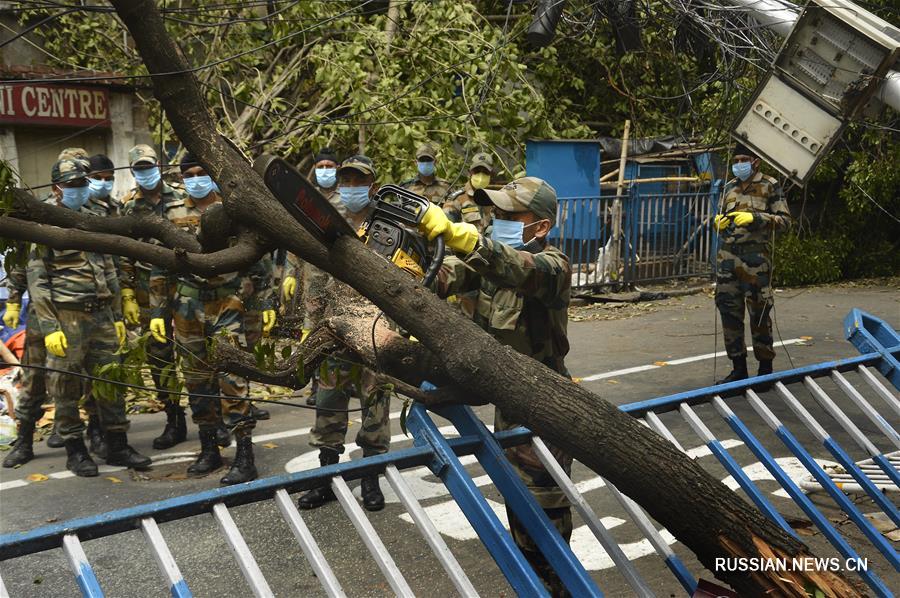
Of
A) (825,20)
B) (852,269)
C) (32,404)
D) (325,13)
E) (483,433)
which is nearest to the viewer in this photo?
(483,433)

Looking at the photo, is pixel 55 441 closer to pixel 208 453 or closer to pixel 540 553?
pixel 208 453

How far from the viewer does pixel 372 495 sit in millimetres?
5598

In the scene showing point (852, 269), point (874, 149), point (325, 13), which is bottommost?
point (852, 269)

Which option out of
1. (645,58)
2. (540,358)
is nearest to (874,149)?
(645,58)

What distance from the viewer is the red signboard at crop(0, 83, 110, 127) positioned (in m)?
11.1

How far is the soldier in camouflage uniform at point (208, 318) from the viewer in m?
6.19

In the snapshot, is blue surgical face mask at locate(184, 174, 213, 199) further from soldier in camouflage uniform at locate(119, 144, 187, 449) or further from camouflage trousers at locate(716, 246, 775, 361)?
camouflage trousers at locate(716, 246, 775, 361)

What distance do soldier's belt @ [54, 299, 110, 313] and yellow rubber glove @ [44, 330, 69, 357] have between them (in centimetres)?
20

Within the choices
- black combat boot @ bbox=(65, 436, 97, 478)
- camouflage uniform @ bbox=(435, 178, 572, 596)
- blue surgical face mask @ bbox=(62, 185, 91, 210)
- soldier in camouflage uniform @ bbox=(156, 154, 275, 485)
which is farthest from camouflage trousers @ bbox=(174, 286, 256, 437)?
camouflage uniform @ bbox=(435, 178, 572, 596)

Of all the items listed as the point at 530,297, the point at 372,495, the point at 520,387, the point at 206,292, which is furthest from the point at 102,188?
the point at 520,387

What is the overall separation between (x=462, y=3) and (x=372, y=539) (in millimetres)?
10559

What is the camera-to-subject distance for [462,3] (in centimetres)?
1195

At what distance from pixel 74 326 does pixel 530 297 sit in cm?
389

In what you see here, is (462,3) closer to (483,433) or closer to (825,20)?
(825,20)
